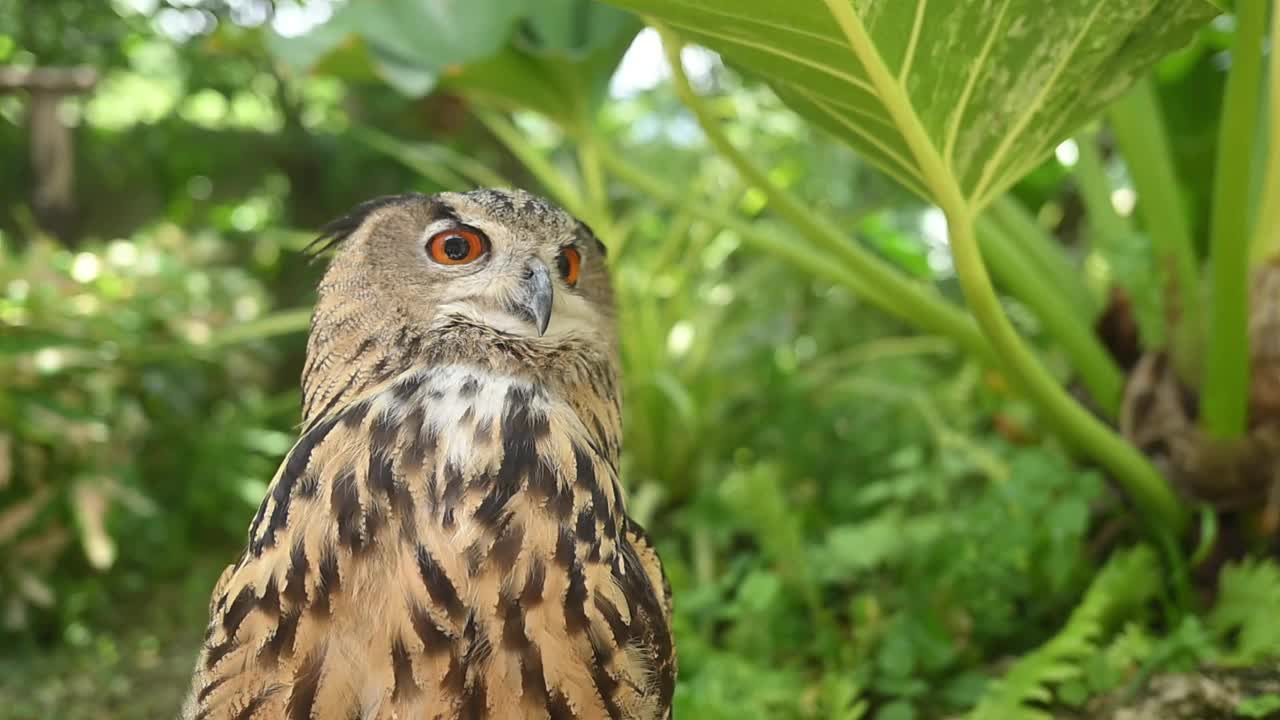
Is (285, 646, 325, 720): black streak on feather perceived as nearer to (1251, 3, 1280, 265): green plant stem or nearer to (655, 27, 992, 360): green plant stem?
(655, 27, 992, 360): green plant stem

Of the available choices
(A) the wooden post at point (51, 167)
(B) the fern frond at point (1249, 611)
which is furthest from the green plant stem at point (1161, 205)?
(A) the wooden post at point (51, 167)

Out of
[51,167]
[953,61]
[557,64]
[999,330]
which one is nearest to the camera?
[953,61]

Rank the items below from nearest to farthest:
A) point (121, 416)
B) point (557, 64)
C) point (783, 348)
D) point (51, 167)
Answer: point (557, 64), point (121, 416), point (783, 348), point (51, 167)

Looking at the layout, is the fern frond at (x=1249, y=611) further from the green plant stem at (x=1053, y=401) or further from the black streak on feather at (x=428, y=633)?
the black streak on feather at (x=428, y=633)

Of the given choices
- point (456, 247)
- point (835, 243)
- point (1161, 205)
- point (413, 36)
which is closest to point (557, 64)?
point (413, 36)

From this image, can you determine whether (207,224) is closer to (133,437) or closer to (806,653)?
(133,437)

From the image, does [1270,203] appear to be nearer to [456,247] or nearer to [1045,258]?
[1045,258]
